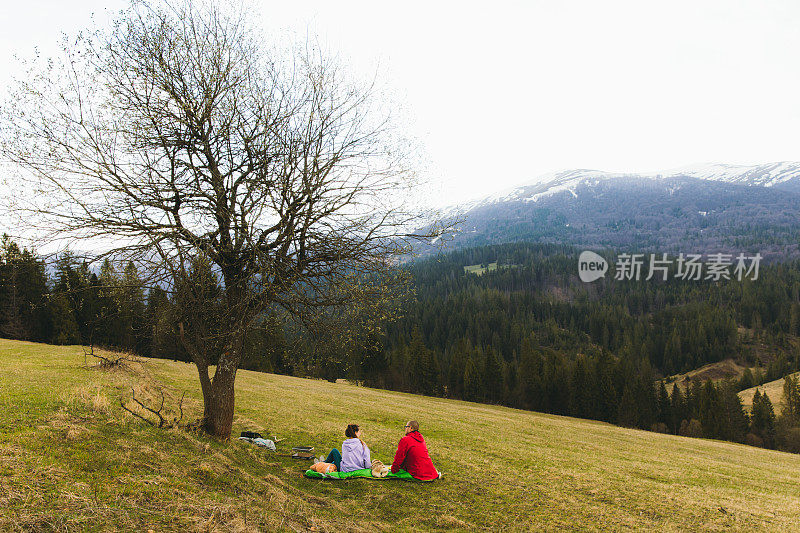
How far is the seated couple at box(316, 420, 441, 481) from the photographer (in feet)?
40.3

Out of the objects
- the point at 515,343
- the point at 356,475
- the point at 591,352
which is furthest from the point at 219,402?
the point at 591,352

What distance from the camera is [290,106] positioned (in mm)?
12719

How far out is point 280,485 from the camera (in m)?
10.3

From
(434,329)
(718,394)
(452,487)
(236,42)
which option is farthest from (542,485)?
(434,329)

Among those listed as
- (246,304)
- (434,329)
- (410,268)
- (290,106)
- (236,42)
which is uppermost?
(236,42)

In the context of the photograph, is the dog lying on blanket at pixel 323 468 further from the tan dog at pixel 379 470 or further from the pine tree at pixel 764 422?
the pine tree at pixel 764 422

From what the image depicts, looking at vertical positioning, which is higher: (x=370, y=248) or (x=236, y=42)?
(x=236, y=42)

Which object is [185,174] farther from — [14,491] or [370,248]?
[14,491]

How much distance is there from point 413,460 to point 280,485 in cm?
401

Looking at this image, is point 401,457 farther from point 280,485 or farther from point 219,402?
point 219,402

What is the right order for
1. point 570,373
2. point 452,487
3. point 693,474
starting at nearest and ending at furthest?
point 452,487 → point 693,474 → point 570,373

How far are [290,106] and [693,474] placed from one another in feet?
79.1

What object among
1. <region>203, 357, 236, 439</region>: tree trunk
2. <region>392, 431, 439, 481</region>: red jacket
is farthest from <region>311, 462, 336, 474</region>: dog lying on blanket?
<region>203, 357, 236, 439</region>: tree trunk

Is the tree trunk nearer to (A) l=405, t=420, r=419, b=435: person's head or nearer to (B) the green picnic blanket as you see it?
(B) the green picnic blanket
